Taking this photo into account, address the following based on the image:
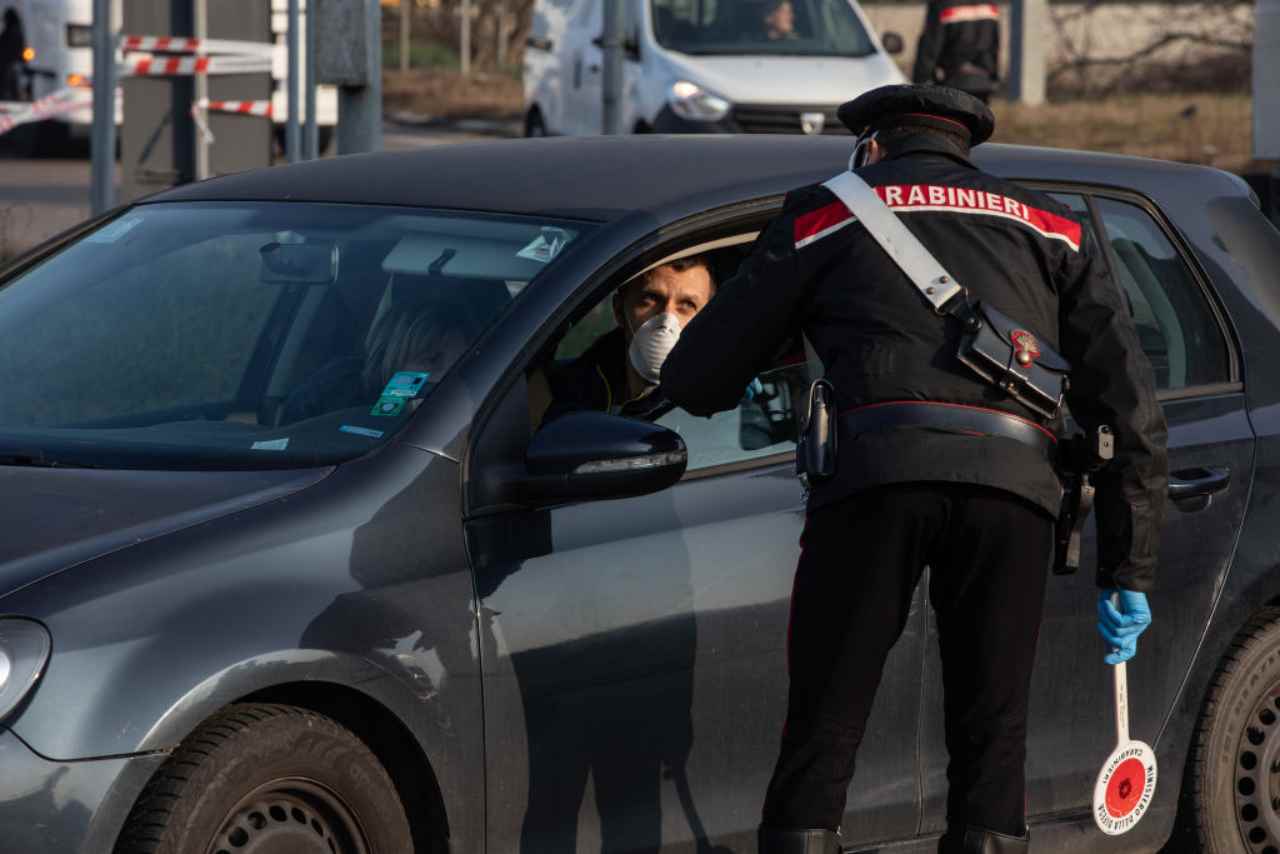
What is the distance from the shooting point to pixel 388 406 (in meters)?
3.93

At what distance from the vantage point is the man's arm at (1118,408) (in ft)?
12.5

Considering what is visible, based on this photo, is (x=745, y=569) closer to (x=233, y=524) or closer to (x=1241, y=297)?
(x=233, y=524)

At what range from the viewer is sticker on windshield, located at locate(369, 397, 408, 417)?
3.91 m

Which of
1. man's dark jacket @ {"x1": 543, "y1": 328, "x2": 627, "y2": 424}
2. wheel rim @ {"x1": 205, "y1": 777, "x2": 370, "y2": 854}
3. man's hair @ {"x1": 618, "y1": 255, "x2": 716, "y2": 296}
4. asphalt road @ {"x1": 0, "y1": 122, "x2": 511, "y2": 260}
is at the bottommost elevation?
asphalt road @ {"x1": 0, "y1": 122, "x2": 511, "y2": 260}

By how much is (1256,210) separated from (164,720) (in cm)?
283

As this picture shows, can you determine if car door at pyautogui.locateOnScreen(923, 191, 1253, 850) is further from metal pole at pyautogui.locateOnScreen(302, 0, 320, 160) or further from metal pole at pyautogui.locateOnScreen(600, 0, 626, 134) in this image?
metal pole at pyautogui.locateOnScreen(600, 0, 626, 134)

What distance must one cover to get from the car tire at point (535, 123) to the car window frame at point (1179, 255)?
13907 mm

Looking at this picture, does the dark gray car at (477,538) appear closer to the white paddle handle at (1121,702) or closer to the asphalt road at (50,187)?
the white paddle handle at (1121,702)

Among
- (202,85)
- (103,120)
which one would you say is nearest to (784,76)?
(202,85)

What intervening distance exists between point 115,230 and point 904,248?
1.83m

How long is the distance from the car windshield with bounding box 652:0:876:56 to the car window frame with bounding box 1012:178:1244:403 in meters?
11.0

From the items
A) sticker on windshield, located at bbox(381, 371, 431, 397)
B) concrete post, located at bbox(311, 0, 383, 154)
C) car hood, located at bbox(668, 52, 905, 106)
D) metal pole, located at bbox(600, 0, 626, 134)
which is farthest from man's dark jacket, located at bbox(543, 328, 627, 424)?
car hood, located at bbox(668, 52, 905, 106)

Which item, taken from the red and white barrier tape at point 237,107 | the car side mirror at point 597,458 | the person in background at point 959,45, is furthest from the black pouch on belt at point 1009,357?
the person in background at point 959,45

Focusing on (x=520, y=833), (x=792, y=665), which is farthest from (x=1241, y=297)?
(x=520, y=833)
